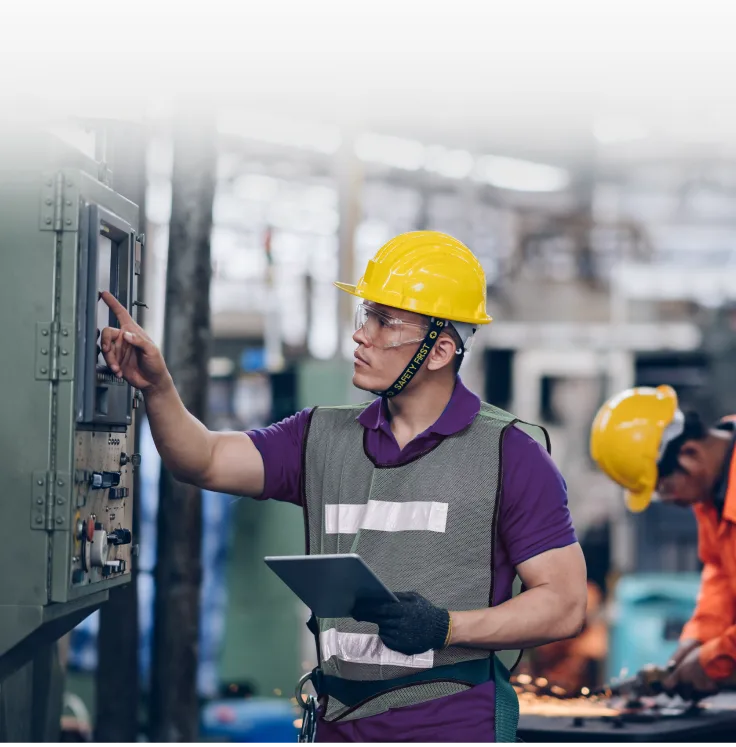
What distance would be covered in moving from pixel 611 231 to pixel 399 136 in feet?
9.93

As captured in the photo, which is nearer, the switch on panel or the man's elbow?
the man's elbow

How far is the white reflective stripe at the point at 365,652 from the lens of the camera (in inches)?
113

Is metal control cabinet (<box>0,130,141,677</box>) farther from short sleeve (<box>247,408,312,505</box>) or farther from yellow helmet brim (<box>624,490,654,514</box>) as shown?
yellow helmet brim (<box>624,490,654,514</box>)

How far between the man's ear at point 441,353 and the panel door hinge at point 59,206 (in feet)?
3.13

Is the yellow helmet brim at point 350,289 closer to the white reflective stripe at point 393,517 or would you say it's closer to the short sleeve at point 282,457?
the short sleeve at point 282,457

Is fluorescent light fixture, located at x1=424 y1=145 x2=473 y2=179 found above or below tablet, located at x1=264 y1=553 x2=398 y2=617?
above

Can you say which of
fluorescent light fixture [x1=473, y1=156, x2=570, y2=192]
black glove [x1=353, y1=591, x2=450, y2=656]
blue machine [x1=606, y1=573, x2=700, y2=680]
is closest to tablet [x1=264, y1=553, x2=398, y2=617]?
black glove [x1=353, y1=591, x2=450, y2=656]

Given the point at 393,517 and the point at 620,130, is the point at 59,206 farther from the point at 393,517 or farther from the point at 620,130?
the point at 620,130

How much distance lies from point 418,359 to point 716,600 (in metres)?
2.58

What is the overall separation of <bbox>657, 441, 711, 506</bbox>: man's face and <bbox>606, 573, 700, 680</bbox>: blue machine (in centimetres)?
476

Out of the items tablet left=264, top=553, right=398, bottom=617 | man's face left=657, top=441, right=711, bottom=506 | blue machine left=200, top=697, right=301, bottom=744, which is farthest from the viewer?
blue machine left=200, top=697, right=301, bottom=744

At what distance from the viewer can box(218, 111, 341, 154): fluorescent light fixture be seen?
42.4 feet

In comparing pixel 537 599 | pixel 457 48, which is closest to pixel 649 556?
pixel 457 48

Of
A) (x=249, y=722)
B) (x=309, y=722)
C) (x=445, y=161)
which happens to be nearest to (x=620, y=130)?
(x=445, y=161)
